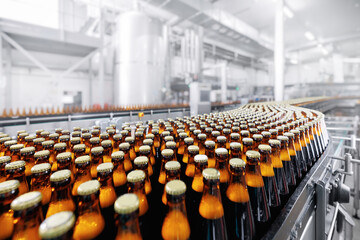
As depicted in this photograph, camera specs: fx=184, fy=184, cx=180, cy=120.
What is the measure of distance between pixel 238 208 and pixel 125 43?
5.49m

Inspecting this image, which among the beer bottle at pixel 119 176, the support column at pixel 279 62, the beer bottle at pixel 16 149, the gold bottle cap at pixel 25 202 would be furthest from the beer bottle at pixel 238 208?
the support column at pixel 279 62

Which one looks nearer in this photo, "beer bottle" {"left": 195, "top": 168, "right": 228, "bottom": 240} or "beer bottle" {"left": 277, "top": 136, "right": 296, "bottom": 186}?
Answer: "beer bottle" {"left": 195, "top": 168, "right": 228, "bottom": 240}

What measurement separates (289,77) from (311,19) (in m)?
9.39

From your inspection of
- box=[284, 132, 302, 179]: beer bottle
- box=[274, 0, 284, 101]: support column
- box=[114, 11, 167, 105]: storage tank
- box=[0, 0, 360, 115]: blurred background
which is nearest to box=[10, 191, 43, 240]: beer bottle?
box=[284, 132, 302, 179]: beer bottle

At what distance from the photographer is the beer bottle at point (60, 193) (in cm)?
45

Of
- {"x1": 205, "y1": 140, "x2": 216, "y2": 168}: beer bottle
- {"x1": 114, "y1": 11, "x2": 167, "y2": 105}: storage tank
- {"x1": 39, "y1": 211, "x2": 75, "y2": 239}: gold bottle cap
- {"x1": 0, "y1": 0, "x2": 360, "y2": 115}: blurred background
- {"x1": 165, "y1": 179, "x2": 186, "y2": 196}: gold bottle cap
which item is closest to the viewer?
{"x1": 39, "y1": 211, "x2": 75, "y2": 239}: gold bottle cap

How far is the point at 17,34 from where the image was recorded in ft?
12.6

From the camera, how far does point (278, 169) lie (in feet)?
2.42

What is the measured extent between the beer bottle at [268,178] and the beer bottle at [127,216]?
0.48m

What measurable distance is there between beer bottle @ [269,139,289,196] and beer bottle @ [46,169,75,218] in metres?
0.71

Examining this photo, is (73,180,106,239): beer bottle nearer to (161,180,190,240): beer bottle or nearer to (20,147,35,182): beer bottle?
(161,180,190,240): beer bottle

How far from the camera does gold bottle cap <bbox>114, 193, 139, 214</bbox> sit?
1.13 feet

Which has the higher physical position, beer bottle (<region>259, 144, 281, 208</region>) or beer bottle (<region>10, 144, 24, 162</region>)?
beer bottle (<region>10, 144, 24, 162</region>)

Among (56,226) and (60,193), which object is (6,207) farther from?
(56,226)
